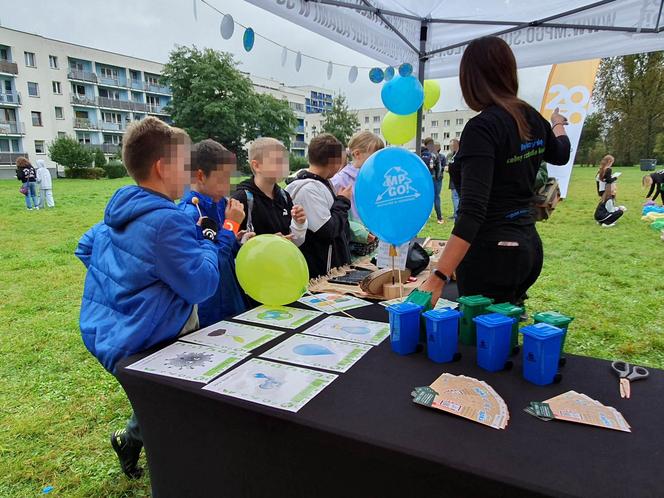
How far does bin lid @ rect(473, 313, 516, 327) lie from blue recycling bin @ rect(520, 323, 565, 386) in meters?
0.06

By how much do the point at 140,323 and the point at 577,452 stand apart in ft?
4.18

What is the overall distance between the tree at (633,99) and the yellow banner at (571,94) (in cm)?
2565

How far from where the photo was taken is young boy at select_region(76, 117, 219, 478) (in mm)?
1369

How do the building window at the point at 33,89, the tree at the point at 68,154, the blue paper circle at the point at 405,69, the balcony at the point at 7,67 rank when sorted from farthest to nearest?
1. the building window at the point at 33,89
2. the balcony at the point at 7,67
3. the tree at the point at 68,154
4. the blue paper circle at the point at 405,69

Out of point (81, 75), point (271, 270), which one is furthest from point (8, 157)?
point (271, 270)

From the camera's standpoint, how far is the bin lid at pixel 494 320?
1.19 metres

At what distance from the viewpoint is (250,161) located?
8.16 ft

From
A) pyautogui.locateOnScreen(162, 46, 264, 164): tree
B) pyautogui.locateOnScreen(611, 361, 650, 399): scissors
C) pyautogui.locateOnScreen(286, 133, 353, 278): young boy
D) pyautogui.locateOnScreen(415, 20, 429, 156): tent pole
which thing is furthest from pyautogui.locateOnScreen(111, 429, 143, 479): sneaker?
pyautogui.locateOnScreen(162, 46, 264, 164): tree

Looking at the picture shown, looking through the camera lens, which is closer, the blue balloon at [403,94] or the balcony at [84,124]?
the blue balloon at [403,94]

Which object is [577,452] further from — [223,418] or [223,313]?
[223,313]

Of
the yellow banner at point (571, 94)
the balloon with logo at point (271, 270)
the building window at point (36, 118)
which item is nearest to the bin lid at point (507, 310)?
the balloon with logo at point (271, 270)

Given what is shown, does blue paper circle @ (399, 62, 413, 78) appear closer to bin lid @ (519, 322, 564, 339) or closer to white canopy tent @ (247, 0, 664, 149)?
white canopy tent @ (247, 0, 664, 149)

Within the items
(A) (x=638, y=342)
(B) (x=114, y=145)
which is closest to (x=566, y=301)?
(A) (x=638, y=342)

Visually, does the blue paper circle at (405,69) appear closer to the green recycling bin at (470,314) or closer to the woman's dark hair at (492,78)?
the woman's dark hair at (492,78)
